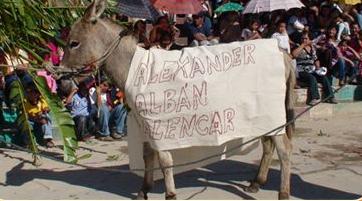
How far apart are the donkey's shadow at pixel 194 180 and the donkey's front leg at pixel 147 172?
24 cm

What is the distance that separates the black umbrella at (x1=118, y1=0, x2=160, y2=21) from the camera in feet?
35.8

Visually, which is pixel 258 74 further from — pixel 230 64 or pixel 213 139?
pixel 213 139

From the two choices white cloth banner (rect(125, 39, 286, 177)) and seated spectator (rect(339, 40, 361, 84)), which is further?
seated spectator (rect(339, 40, 361, 84))

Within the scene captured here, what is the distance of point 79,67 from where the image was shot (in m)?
7.08

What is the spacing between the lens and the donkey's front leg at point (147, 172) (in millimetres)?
7266

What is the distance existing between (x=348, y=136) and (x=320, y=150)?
130 centimetres

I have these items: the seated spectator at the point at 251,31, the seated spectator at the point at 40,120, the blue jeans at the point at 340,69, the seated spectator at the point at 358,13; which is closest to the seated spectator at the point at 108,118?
the seated spectator at the point at 40,120

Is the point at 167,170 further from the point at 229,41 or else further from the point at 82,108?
the point at 229,41

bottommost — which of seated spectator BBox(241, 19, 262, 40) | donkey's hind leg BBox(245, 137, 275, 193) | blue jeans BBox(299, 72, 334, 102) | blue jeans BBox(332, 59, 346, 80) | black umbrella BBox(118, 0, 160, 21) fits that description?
donkey's hind leg BBox(245, 137, 275, 193)

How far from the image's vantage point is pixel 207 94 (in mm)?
6703

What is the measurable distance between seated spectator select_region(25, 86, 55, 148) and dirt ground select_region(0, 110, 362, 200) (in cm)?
29

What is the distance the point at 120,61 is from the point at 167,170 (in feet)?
3.95

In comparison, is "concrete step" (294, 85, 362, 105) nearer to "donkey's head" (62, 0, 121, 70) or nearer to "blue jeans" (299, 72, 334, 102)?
"blue jeans" (299, 72, 334, 102)

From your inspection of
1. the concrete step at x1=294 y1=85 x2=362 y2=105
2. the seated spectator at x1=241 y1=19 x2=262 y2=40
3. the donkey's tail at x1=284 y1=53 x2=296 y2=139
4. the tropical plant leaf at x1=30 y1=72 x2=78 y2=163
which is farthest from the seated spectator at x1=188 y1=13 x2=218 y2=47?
the donkey's tail at x1=284 y1=53 x2=296 y2=139
